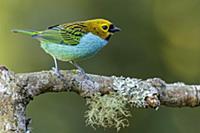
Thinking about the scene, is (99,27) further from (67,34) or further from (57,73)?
(57,73)

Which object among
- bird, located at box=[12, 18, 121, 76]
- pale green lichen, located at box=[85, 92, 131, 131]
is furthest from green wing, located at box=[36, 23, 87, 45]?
pale green lichen, located at box=[85, 92, 131, 131]

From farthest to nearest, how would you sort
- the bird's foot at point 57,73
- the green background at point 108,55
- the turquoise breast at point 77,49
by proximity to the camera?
the green background at point 108,55 < the turquoise breast at point 77,49 < the bird's foot at point 57,73

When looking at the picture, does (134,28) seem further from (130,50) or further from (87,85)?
(87,85)


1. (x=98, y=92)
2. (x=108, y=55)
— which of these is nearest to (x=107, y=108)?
(x=98, y=92)

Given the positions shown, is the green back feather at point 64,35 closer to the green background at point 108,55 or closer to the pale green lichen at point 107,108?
the pale green lichen at point 107,108

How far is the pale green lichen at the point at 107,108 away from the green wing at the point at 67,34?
279 millimetres

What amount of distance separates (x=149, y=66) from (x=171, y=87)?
1922 millimetres

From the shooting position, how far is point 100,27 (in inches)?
82.7

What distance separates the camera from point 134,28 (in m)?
3.97

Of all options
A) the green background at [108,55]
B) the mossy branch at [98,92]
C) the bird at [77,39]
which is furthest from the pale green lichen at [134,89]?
the green background at [108,55]

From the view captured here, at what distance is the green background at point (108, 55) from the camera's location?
3.81m

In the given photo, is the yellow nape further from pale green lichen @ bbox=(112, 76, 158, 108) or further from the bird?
pale green lichen @ bbox=(112, 76, 158, 108)

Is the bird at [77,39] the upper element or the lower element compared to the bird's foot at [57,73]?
upper

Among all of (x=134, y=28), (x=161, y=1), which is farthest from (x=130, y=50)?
(x=161, y=1)
